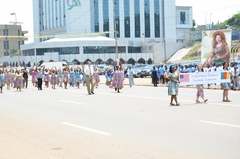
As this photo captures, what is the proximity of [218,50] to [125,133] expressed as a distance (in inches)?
858

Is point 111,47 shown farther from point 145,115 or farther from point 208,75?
point 145,115

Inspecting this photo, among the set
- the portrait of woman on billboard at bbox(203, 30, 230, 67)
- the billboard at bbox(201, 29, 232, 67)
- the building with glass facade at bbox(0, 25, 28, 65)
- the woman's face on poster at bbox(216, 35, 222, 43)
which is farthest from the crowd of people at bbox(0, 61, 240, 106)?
the building with glass facade at bbox(0, 25, 28, 65)

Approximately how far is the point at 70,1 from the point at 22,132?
98.5m

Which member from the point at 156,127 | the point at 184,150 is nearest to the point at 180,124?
the point at 156,127

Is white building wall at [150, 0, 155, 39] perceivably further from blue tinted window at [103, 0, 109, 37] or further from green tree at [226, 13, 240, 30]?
green tree at [226, 13, 240, 30]

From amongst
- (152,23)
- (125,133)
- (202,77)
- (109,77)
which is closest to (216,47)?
(109,77)

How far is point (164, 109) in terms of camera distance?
1505 cm

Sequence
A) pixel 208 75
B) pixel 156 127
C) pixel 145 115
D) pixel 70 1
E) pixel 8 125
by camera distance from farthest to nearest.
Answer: pixel 70 1, pixel 208 75, pixel 145 115, pixel 8 125, pixel 156 127

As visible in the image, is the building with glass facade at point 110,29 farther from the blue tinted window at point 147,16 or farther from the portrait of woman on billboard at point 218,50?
the portrait of woman on billboard at point 218,50

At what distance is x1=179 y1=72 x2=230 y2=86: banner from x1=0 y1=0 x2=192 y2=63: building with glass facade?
67986 mm

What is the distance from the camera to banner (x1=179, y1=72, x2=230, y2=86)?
19327 mm

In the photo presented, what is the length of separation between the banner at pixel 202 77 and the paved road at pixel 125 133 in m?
3.56

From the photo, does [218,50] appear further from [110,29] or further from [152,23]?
[152,23]

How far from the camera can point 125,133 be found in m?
10.3
